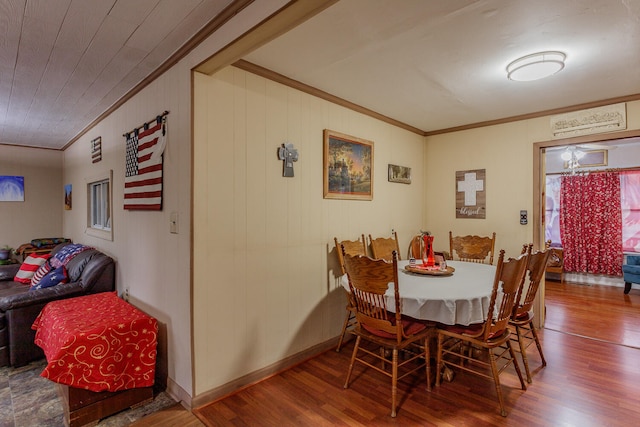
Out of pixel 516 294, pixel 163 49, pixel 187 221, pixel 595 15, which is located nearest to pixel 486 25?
pixel 595 15

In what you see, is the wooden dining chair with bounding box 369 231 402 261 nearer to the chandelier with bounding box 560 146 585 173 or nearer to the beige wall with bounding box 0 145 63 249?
the chandelier with bounding box 560 146 585 173

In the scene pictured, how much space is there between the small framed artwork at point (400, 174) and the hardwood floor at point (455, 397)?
6.54ft

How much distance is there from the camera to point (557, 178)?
245 inches

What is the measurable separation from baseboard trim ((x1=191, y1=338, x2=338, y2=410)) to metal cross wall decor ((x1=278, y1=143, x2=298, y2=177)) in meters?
1.54

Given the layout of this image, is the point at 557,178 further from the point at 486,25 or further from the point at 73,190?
the point at 73,190

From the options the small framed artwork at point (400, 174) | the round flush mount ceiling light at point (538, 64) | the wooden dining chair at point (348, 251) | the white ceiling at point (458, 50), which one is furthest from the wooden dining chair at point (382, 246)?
the round flush mount ceiling light at point (538, 64)

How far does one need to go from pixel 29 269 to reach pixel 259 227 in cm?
337

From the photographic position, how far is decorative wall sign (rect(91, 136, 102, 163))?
12.2 feet

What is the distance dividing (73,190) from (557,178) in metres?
8.24

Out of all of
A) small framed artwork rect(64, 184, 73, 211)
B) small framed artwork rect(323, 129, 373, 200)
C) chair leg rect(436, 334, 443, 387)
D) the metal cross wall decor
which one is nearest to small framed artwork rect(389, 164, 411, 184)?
small framed artwork rect(323, 129, 373, 200)

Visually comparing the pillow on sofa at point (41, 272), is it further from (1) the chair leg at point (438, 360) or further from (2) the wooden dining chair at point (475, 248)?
(2) the wooden dining chair at point (475, 248)

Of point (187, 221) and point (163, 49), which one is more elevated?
point (163, 49)

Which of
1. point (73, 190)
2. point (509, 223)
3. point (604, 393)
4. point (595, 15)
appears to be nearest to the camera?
point (595, 15)

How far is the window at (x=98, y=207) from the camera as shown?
3.86m
